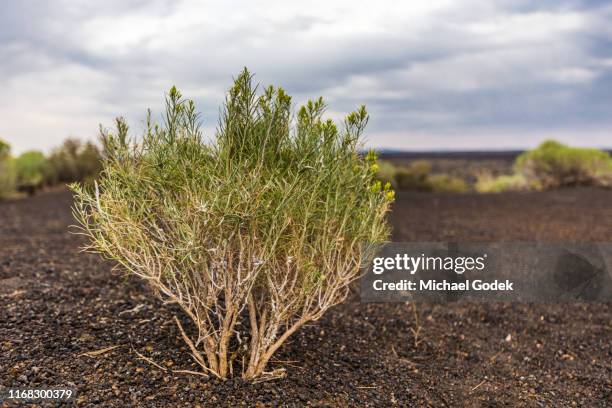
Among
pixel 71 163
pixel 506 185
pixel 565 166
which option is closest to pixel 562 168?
pixel 565 166

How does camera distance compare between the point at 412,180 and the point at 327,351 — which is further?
the point at 412,180

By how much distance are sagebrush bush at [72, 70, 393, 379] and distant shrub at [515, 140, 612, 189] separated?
59.4ft

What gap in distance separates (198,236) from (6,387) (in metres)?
1.77

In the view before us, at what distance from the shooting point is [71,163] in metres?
21.7

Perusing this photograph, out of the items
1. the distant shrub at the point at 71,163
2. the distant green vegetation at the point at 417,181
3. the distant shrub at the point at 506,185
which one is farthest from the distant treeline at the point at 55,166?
the distant shrub at the point at 506,185

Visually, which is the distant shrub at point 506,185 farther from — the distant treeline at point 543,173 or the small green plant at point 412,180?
the small green plant at point 412,180

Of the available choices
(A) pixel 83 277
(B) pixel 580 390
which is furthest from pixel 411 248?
(A) pixel 83 277

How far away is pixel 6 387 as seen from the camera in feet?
13.5

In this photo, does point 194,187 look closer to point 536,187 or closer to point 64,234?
point 64,234

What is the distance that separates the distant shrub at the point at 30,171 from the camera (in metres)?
20.5

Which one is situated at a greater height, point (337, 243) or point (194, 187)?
point (194, 187)

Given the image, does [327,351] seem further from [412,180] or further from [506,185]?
[506,185]

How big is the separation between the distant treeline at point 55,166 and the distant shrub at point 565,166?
50.5ft

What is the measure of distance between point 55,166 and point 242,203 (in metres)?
20.1
